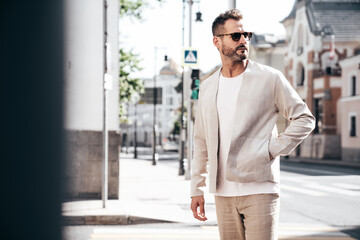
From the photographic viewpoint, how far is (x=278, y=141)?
2.97 m

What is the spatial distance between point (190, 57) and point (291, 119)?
14.6 m

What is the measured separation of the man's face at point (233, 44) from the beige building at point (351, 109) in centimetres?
3695

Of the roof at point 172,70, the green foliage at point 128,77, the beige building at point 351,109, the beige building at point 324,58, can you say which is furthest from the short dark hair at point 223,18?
the beige building at point 324,58

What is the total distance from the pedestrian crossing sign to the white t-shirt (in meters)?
14.4

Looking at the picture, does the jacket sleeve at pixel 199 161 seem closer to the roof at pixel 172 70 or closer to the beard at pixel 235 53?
the beard at pixel 235 53

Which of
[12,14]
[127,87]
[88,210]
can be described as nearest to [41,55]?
[12,14]

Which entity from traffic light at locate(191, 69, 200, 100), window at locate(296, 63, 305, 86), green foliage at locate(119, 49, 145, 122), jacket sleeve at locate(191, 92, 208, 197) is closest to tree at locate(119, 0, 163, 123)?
green foliage at locate(119, 49, 145, 122)

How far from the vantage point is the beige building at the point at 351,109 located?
38625 millimetres

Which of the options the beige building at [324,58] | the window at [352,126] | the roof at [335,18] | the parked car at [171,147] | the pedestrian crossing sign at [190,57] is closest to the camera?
the pedestrian crossing sign at [190,57]

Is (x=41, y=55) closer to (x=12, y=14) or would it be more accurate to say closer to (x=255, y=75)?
(x=12, y=14)

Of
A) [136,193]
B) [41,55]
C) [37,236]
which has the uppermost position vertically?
[41,55]

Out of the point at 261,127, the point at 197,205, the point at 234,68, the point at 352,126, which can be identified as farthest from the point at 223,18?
the point at 352,126

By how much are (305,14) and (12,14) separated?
50512 mm

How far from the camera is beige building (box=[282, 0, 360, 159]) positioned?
4553 cm
